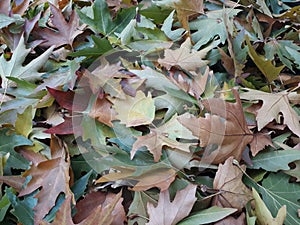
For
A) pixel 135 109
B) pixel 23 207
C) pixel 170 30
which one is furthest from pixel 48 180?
pixel 170 30

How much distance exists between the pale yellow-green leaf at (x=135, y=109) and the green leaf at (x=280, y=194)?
0.20 meters

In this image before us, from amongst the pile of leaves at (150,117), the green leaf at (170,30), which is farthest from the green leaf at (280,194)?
the green leaf at (170,30)

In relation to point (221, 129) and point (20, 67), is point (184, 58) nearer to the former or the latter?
point (221, 129)

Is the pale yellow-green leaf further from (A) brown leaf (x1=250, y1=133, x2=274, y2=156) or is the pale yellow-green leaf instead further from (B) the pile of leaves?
(A) brown leaf (x1=250, y1=133, x2=274, y2=156)

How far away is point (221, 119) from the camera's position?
646mm

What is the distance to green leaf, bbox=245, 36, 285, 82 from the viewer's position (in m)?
0.75

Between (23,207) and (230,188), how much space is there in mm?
310

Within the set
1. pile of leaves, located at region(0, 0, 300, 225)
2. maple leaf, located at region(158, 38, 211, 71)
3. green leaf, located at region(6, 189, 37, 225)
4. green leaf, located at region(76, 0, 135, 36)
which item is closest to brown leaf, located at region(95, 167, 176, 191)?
pile of leaves, located at region(0, 0, 300, 225)

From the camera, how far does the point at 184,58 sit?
754 mm

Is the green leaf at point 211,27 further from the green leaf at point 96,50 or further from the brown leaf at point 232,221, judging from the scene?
the brown leaf at point 232,221

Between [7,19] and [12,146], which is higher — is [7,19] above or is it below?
above

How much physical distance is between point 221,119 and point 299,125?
0.47 ft

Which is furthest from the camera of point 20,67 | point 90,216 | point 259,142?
point 20,67

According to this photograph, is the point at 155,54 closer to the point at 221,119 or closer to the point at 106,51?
the point at 106,51
